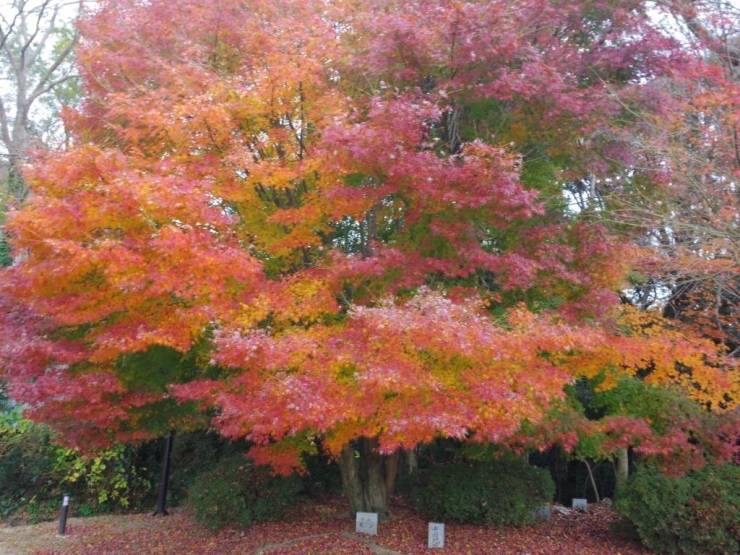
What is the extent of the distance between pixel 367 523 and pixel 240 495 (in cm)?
231

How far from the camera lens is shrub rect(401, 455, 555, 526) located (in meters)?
9.81

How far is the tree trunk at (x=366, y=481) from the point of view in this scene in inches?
393

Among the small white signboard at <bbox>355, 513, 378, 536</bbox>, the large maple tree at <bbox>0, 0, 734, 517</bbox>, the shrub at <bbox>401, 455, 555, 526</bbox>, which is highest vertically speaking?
the large maple tree at <bbox>0, 0, 734, 517</bbox>

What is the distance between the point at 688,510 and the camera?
8.45 m

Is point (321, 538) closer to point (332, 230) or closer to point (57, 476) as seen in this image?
point (332, 230)


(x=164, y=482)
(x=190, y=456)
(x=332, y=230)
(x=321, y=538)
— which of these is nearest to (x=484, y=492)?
(x=321, y=538)

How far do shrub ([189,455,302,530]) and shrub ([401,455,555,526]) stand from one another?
2.28 metres

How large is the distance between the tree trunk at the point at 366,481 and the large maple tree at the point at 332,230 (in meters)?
1.95

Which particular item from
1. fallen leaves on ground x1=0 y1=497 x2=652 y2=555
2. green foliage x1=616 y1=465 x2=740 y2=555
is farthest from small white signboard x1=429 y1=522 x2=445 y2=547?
green foliage x1=616 y1=465 x2=740 y2=555

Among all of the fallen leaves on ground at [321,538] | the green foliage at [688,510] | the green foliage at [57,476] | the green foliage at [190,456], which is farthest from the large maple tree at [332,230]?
the green foliage at [57,476]

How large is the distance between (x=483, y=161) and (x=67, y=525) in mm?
11187

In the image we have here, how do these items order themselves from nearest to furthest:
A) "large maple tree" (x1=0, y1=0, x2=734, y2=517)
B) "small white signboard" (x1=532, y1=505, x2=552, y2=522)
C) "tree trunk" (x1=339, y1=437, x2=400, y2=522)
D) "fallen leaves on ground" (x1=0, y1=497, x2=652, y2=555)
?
"large maple tree" (x1=0, y1=0, x2=734, y2=517) < "fallen leaves on ground" (x1=0, y1=497, x2=652, y2=555) < "tree trunk" (x1=339, y1=437, x2=400, y2=522) < "small white signboard" (x1=532, y1=505, x2=552, y2=522)

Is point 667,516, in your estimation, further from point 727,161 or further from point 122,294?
point 122,294

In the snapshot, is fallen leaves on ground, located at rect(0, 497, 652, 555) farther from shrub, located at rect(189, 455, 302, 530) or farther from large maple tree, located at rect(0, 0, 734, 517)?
large maple tree, located at rect(0, 0, 734, 517)
